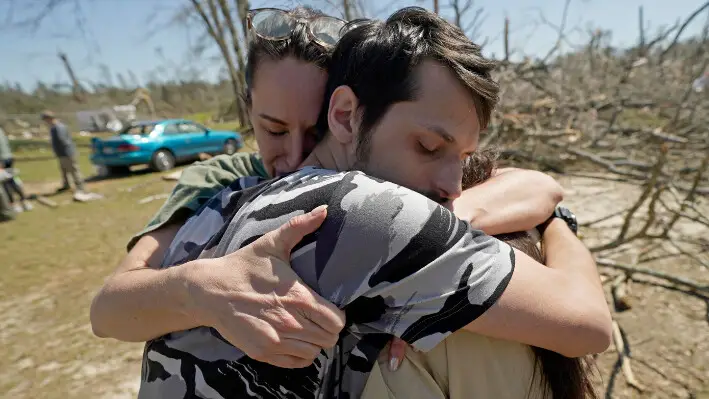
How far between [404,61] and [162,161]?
1270cm

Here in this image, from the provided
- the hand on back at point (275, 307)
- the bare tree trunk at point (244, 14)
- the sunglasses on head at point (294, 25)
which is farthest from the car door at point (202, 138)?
the hand on back at point (275, 307)

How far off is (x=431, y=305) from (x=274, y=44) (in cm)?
93

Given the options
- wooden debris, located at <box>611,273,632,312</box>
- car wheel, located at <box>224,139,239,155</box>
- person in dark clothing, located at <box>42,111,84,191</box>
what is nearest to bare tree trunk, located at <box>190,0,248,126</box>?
car wheel, located at <box>224,139,239,155</box>

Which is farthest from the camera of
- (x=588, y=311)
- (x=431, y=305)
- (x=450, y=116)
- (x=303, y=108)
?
(x=303, y=108)

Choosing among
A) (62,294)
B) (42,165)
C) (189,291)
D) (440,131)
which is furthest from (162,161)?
(440,131)

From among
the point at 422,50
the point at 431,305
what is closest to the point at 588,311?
the point at 431,305

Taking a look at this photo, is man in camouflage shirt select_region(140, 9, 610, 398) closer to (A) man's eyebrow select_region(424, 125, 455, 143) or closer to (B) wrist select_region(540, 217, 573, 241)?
(A) man's eyebrow select_region(424, 125, 455, 143)

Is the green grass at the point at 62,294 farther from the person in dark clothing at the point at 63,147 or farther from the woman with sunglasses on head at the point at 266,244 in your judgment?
the woman with sunglasses on head at the point at 266,244

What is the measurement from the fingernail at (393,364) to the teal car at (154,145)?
12610 mm

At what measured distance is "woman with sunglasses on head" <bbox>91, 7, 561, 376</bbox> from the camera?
88cm

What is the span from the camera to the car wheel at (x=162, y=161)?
1232cm

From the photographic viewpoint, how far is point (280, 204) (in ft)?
3.08

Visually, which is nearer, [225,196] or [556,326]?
[556,326]

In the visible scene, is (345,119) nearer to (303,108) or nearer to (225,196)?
(303,108)
